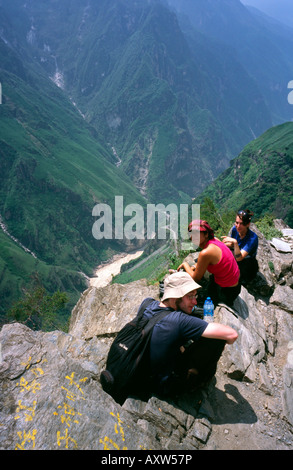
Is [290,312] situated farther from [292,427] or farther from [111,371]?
[111,371]

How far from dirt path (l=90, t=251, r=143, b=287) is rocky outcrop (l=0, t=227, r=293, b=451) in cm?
15106

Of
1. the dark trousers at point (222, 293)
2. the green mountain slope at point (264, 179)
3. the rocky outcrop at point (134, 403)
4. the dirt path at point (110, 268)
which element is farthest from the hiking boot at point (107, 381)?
the dirt path at point (110, 268)

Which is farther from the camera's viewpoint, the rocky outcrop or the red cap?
the red cap

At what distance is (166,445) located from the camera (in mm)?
5066

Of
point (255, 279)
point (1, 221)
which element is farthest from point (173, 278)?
point (1, 221)

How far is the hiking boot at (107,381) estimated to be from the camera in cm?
546

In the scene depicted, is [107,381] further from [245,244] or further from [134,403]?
[245,244]

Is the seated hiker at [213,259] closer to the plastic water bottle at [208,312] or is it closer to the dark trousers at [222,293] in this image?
the dark trousers at [222,293]

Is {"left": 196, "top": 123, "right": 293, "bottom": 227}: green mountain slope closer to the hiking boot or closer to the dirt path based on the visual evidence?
the dirt path

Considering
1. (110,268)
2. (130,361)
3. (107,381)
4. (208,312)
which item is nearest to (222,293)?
(208,312)

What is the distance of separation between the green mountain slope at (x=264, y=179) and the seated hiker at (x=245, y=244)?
67.9 meters

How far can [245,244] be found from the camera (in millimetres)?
9625

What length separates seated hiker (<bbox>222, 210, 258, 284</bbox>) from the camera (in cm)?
919

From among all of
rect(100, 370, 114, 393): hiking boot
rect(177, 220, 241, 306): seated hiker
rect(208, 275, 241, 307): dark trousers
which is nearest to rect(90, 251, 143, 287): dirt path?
rect(208, 275, 241, 307): dark trousers
